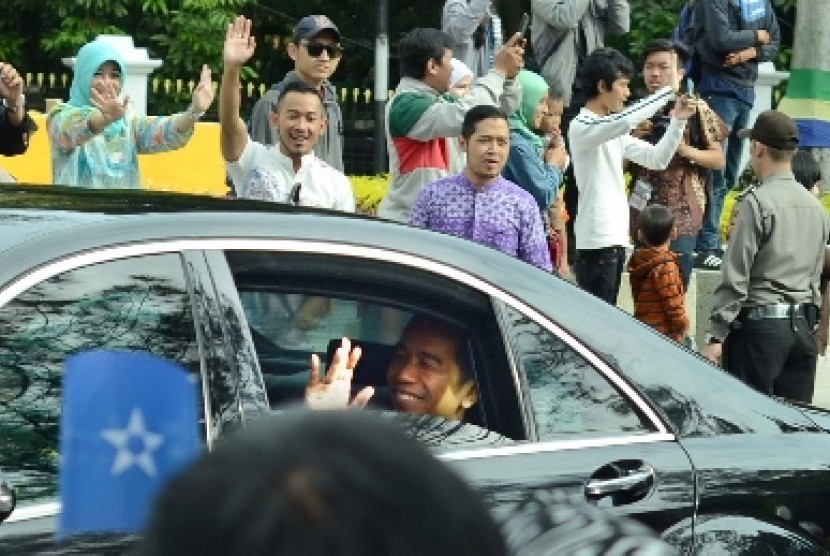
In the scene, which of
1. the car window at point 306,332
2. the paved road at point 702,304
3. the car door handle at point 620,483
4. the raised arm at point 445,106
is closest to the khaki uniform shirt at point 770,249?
the raised arm at point 445,106

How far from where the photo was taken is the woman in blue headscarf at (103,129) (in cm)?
757

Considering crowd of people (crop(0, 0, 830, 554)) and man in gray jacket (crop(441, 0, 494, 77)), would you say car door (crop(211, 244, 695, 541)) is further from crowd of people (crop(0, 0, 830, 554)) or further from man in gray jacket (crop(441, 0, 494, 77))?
man in gray jacket (crop(441, 0, 494, 77))

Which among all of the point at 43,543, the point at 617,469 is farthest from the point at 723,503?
the point at 43,543

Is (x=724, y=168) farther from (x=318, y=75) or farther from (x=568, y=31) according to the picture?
(x=318, y=75)

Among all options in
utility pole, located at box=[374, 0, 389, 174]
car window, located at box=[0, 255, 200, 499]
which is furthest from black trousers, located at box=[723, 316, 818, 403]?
utility pole, located at box=[374, 0, 389, 174]

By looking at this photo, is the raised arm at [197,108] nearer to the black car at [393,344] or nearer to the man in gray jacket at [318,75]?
the man in gray jacket at [318,75]

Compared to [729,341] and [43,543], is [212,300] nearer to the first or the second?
[43,543]

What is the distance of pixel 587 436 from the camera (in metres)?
4.20

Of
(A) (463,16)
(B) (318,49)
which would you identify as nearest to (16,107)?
(B) (318,49)

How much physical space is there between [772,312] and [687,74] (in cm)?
498

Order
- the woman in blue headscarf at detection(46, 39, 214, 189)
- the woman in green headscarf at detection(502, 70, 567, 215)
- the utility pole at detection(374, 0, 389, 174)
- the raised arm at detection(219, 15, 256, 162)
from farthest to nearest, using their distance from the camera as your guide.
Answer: the utility pole at detection(374, 0, 389, 174), the woman in green headscarf at detection(502, 70, 567, 215), the woman in blue headscarf at detection(46, 39, 214, 189), the raised arm at detection(219, 15, 256, 162)

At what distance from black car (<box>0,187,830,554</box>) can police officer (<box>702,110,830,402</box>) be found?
3.08 m

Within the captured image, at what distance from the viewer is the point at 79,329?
12.3ft

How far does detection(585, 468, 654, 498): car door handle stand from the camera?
13.5ft
